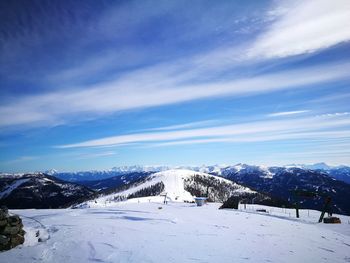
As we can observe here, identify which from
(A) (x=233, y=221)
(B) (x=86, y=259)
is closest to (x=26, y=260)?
(B) (x=86, y=259)

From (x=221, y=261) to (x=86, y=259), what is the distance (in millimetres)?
6093

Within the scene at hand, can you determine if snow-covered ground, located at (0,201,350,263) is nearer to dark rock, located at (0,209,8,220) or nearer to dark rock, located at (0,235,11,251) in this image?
dark rock, located at (0,235,11,251)

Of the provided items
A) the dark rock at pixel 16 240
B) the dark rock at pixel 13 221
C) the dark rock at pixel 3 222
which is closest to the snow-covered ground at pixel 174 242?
the dark rock at pixel 16 240

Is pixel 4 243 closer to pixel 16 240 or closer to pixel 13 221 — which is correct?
pixel 16 240

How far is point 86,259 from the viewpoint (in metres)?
13.0

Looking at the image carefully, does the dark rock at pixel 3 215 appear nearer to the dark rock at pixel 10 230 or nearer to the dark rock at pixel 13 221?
the dark rock at pixel 13 221

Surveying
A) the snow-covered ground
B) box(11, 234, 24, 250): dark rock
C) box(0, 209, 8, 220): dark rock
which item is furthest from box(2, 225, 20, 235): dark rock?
the snow-covered ground

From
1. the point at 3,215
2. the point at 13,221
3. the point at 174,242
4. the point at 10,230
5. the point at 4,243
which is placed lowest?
the point at 4,243

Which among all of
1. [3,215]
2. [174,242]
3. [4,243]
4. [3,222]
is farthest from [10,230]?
[174,242]

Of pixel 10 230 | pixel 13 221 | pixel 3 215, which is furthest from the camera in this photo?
pixel 13 221

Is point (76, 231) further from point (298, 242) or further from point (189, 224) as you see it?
point (298, 242)

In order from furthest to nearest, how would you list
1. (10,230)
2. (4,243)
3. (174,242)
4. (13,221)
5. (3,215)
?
1. (174,242)
2. (13,221)
3. (3,215)
4. (10,230)
5. (4,243)

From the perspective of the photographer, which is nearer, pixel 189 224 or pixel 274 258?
pixel 274 258

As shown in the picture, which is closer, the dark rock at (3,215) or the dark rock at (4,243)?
the dark rock at (4,243)
